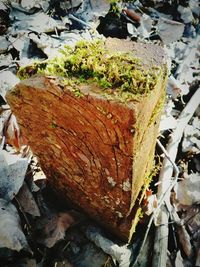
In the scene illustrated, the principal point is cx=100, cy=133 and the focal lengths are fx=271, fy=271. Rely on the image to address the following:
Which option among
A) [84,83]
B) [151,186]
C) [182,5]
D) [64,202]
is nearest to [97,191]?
[64,202]

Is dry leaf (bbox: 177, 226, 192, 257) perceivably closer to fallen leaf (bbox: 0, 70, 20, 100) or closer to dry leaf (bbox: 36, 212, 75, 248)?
dry leaf (bbox: 36, 212, 75, 248)

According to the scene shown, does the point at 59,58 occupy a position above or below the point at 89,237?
above

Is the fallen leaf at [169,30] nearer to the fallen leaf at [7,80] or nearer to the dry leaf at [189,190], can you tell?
the dry leaf at [189,190]

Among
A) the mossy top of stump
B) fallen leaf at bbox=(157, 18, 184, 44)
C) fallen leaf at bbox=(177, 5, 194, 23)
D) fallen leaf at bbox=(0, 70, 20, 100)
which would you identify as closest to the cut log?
the mossy top of stump

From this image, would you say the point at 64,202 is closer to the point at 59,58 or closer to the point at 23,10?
the point at 59,58

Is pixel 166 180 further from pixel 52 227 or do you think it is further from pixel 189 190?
pixel 52 227
